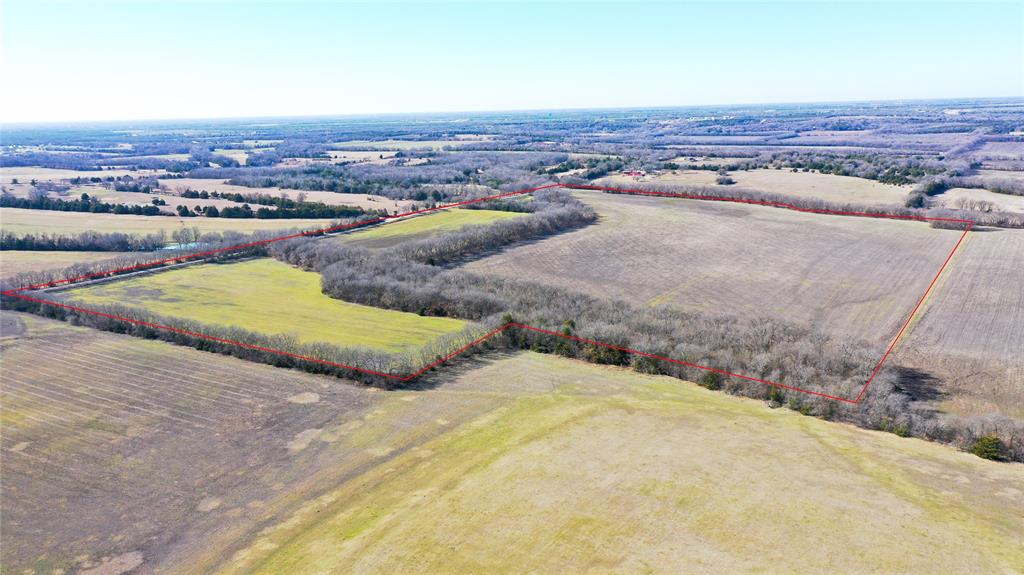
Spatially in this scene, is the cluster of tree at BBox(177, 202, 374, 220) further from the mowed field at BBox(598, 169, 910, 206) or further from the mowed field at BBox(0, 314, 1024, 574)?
the mowed field at BBox(0, 314, 1024, 574)

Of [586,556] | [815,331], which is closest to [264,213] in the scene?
[815,331]

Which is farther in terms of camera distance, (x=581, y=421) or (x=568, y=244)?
(x=568, y=244)

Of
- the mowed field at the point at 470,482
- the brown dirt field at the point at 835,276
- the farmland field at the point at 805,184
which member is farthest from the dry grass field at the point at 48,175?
the mowed field at the point at 470,482

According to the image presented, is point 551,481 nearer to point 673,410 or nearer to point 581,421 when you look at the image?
point 581,421

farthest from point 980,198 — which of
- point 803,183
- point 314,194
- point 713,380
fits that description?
point 314,194

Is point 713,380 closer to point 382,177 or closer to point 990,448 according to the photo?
point 990,448

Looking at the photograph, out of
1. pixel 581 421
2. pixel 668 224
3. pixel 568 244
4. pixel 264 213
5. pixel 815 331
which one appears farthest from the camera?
pixel 264 213

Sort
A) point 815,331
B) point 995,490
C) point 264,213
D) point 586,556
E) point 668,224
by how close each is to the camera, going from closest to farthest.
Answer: point 586,556, point 995,490, point 815,331, point 668,224, point 264,213
